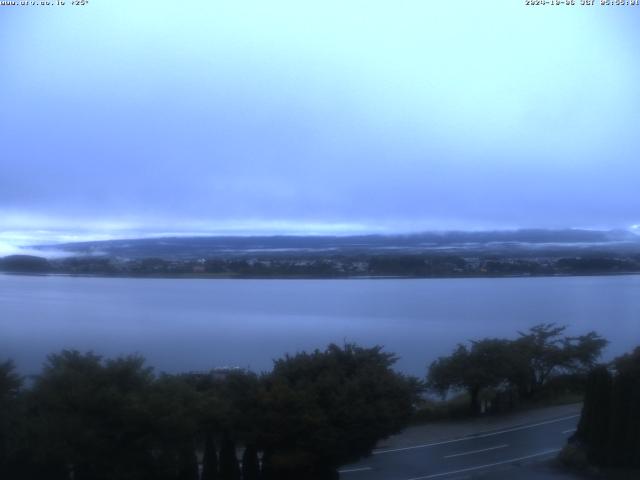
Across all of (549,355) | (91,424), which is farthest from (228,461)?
(549,355)

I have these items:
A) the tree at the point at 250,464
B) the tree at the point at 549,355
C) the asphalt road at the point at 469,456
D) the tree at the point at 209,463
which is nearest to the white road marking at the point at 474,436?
the asphalt road at the point at 469,456

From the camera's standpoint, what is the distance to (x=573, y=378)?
76.9 feet

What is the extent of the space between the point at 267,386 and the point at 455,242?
17.7 meters

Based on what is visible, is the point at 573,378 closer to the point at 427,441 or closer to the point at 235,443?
the point at 427,441

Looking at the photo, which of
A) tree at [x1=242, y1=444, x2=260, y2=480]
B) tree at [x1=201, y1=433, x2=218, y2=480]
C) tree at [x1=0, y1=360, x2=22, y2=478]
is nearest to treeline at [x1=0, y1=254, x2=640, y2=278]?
tree at [x1=0, y1=360, x2=22, y2=478]

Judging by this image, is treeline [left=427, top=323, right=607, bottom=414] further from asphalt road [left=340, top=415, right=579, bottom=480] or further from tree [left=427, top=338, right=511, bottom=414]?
asphalt road [left=340, top=415, right=579, bottom=480]

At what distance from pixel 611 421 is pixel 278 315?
1448 cm

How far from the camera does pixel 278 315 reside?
27.0 meters

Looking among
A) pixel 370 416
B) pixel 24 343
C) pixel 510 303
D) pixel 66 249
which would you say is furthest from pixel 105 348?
pixel 510 303

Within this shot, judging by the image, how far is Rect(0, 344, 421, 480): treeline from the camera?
11453 mm

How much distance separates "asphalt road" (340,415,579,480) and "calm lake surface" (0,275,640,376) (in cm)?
573

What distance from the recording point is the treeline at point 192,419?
11453 millimetres

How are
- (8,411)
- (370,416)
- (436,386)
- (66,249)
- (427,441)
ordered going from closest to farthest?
(8,411) → (370,416) → (427,441) → (436,386) → (66,249)

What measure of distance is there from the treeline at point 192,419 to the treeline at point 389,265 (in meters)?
10.1
